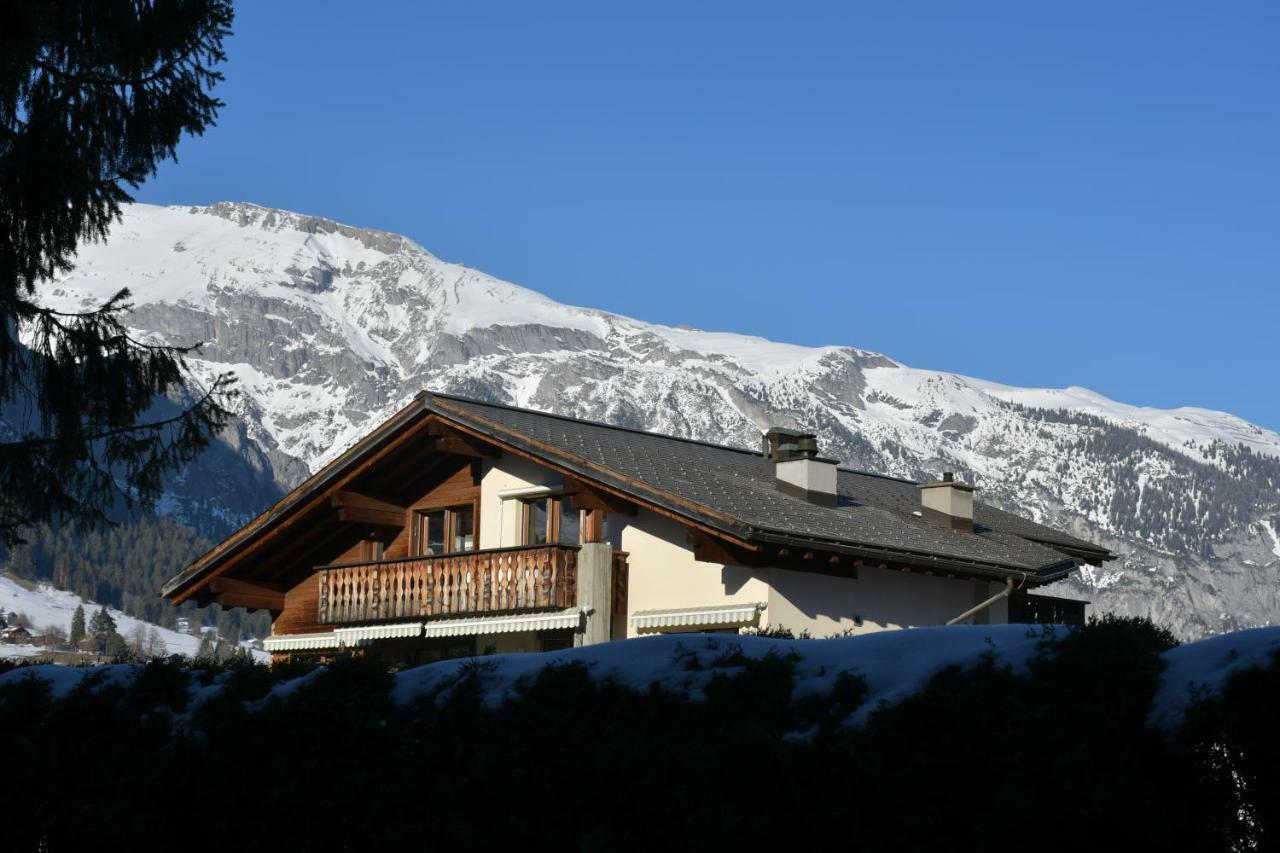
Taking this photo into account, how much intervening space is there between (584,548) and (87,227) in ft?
31.3

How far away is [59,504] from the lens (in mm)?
14469

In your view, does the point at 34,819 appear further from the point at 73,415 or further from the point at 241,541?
the point at 241,541

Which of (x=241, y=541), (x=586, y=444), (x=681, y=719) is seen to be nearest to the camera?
(x=681, y=719)

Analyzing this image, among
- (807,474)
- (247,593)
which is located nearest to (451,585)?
(247,593)

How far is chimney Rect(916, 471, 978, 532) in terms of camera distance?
90.1 feet

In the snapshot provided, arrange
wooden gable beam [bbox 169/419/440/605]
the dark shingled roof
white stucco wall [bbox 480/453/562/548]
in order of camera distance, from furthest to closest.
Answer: wooden gable beam [bbox 169/419/440/605]
white stucco wall [bbox 480/453/562/548]
the dark shingled roof

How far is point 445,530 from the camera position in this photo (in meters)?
26.1

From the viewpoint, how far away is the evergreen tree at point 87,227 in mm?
14039

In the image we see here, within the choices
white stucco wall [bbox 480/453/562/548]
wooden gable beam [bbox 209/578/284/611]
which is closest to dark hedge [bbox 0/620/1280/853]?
white stucco wall [bbox 480/453/562/548]

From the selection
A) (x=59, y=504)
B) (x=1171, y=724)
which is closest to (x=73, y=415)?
(x=59, y=504)

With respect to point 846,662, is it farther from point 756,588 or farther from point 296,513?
point 296,513

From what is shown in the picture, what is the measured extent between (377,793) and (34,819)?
2.54m

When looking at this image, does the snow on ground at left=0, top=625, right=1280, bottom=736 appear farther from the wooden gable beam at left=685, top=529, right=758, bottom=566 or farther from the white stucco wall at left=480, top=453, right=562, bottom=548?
the white stucco wall at left=480, top=453, right=562, bottom=548

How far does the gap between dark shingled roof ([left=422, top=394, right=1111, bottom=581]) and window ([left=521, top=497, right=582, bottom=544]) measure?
0.92 metres
